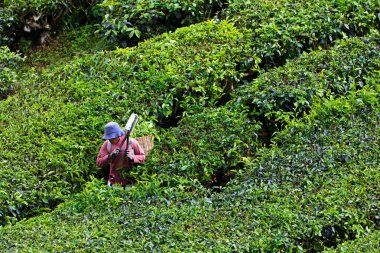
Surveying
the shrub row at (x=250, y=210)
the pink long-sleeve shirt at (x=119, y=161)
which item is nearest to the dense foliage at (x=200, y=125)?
the shrub row at (x=250, y=210)

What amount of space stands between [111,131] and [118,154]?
28cm

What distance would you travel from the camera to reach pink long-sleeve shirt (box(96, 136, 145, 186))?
494 inches

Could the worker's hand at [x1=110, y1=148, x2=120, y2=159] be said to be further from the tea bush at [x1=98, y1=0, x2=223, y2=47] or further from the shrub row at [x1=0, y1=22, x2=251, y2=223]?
the tea bush at [x1=98, y1=0, x2=223, y2=47]

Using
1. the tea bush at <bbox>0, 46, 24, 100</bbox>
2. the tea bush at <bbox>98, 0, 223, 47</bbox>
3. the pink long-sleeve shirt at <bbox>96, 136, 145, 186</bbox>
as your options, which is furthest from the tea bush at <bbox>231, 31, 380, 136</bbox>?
the tea bush at <bbox>0, 46, 24, 100</bbox>

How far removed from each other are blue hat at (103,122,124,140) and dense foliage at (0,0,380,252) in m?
0.51

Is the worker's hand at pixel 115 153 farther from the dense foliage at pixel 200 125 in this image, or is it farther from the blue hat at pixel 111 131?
the dense foliage at pixel 200 125

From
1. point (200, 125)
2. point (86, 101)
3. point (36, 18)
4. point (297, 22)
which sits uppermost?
point (36, 18)

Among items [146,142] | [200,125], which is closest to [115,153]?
[146,142]

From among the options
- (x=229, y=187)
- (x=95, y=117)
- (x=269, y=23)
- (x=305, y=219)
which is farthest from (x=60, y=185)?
(x=269, y=23)

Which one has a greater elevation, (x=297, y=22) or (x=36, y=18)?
(x=36, y=18)

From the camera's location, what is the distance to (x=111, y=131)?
40.7 ft

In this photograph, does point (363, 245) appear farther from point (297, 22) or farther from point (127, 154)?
point (297, 22)

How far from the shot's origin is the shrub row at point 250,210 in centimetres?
1107

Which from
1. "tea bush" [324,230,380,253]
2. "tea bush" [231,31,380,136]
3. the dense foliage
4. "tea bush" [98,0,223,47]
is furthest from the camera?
"tea bush" [98,0,223,47]
